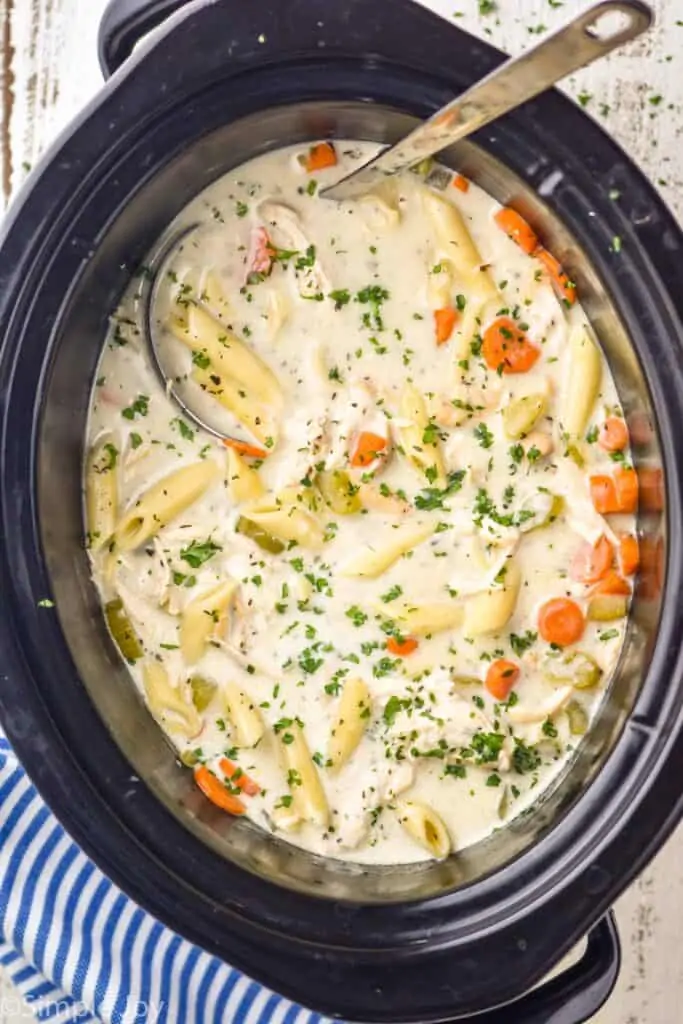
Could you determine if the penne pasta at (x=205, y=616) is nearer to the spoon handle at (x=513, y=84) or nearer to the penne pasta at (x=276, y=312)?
the penne pasta at (x=276, y=312)

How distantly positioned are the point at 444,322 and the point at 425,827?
774 mm

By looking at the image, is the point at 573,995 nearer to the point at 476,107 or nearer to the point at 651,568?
the point at 651,568

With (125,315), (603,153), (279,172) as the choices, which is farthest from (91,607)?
(603,153)

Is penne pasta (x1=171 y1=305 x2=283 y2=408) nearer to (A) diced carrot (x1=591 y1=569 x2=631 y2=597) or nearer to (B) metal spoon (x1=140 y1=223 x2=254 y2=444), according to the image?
(B) metal spoon (x1=140 y1=223 x2=254 y2=444)

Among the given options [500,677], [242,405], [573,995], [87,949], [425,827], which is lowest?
[87,949]

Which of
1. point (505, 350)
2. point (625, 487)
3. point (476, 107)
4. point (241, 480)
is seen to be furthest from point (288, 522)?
point (476, 107)

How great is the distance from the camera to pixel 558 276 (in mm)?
2037

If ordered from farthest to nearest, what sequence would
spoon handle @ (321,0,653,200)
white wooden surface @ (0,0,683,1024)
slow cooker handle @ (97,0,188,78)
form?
white wooden surface @ (0,0,683,1024)
slow cooker handle @ (97,0,188,78)
spoon handle @ (321,0,653,200)

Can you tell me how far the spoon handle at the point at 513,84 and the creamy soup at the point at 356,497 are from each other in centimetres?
10

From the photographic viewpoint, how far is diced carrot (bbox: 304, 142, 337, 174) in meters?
2.04

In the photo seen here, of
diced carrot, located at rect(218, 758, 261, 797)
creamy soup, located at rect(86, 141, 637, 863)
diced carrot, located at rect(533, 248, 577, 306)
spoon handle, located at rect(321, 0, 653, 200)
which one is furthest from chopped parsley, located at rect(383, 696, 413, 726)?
spoon handle, located at rect(321, 0, 653, 200)

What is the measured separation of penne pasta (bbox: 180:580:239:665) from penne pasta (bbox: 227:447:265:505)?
0.13 m

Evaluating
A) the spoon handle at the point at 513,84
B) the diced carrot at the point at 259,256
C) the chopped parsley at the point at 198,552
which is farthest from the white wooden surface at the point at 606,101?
the chopped parsley at the point at 198,552

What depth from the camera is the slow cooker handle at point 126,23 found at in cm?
184
